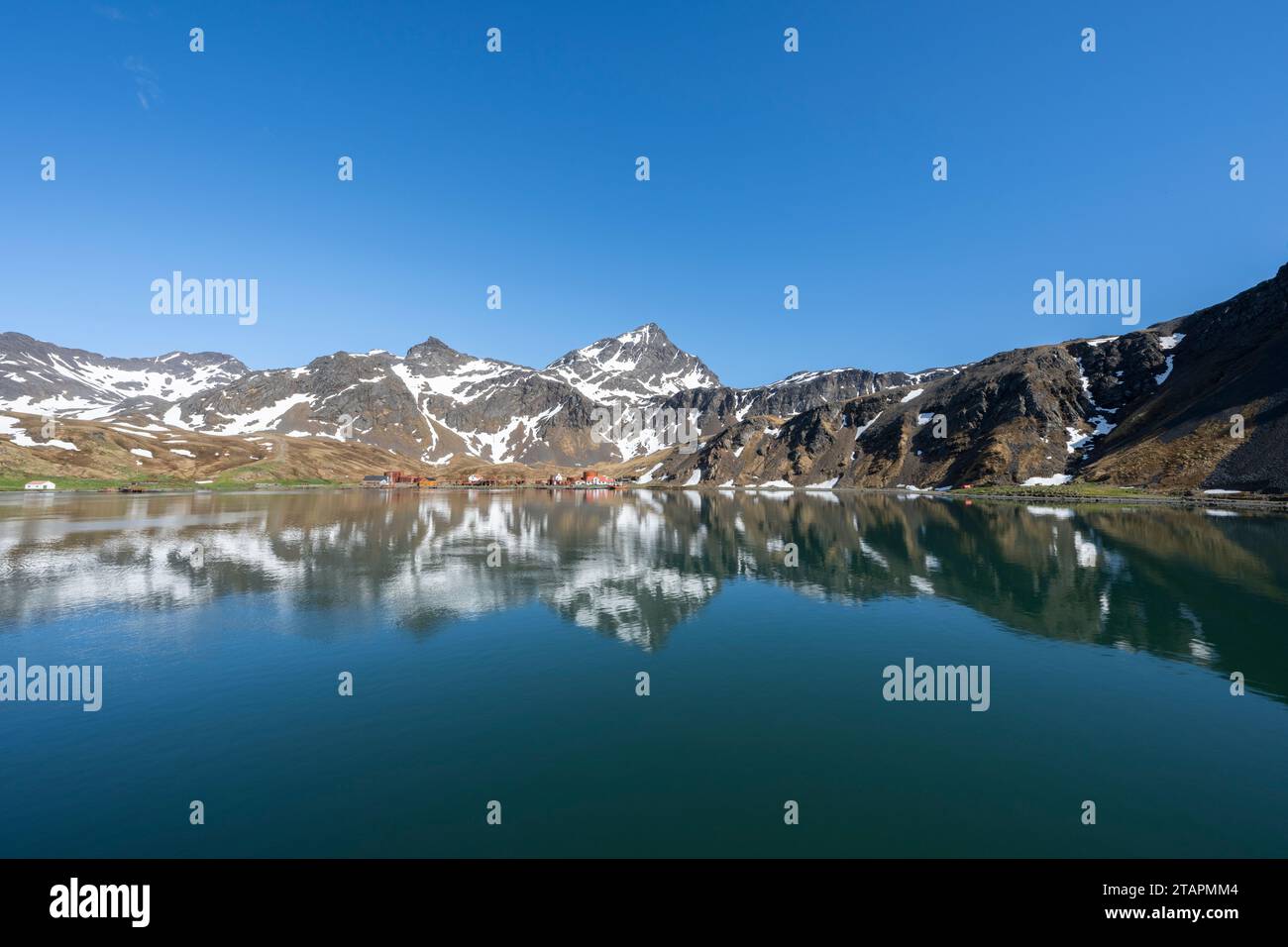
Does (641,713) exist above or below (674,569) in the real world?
below

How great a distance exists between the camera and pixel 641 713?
21.2 meters

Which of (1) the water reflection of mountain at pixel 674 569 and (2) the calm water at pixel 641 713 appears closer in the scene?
(2) the calm water at pixel 641 713

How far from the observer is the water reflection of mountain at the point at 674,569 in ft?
112

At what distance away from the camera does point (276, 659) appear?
87.9 ft

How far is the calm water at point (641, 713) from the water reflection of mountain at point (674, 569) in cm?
52

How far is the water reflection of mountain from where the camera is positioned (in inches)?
1348

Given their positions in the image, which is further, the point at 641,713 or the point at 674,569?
the point at 674,569

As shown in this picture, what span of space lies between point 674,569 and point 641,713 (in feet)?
107

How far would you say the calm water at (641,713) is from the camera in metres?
13.9

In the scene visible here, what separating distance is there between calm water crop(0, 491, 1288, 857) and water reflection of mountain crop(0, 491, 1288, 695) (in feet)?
1.70
